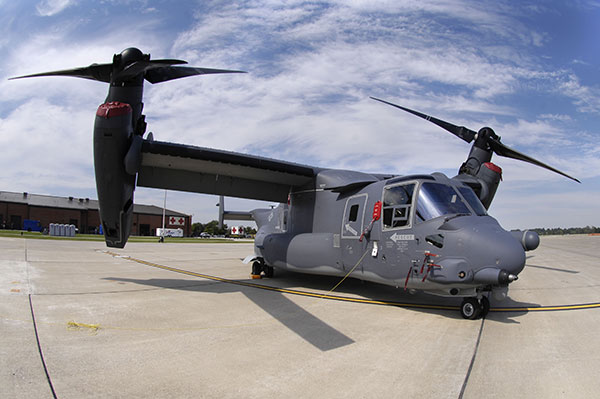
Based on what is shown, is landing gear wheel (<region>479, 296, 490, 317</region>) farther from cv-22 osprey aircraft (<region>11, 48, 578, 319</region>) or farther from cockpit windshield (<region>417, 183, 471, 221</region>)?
cockpit windshield (<region>417, 183, 471, 221</region>)

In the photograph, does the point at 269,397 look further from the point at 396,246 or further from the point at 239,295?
the point at 239,295

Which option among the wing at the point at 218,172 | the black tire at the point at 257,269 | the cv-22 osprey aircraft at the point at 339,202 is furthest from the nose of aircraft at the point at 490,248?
the black tire at the point at 257,269

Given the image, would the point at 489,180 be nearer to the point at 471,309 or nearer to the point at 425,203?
the point at 425,203

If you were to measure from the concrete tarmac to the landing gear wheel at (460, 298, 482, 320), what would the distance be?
0.13 m

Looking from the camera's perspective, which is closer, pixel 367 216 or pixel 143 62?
pixel 143 62

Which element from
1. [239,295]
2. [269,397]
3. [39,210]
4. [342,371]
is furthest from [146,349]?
[39,210]

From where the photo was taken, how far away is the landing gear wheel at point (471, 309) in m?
6.11

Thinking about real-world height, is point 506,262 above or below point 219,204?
below

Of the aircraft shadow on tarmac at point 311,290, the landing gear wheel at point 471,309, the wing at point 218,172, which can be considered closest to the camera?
the aircraft shadow on tarmac at point 311,290

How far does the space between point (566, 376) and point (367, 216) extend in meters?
4.90

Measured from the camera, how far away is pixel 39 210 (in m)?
62.4

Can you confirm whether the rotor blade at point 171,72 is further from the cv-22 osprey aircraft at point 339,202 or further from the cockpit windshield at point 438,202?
the cockpit windshield at point 438,202

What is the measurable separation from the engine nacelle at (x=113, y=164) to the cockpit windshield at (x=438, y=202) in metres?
6.43

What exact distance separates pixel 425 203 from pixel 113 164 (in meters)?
6.72
